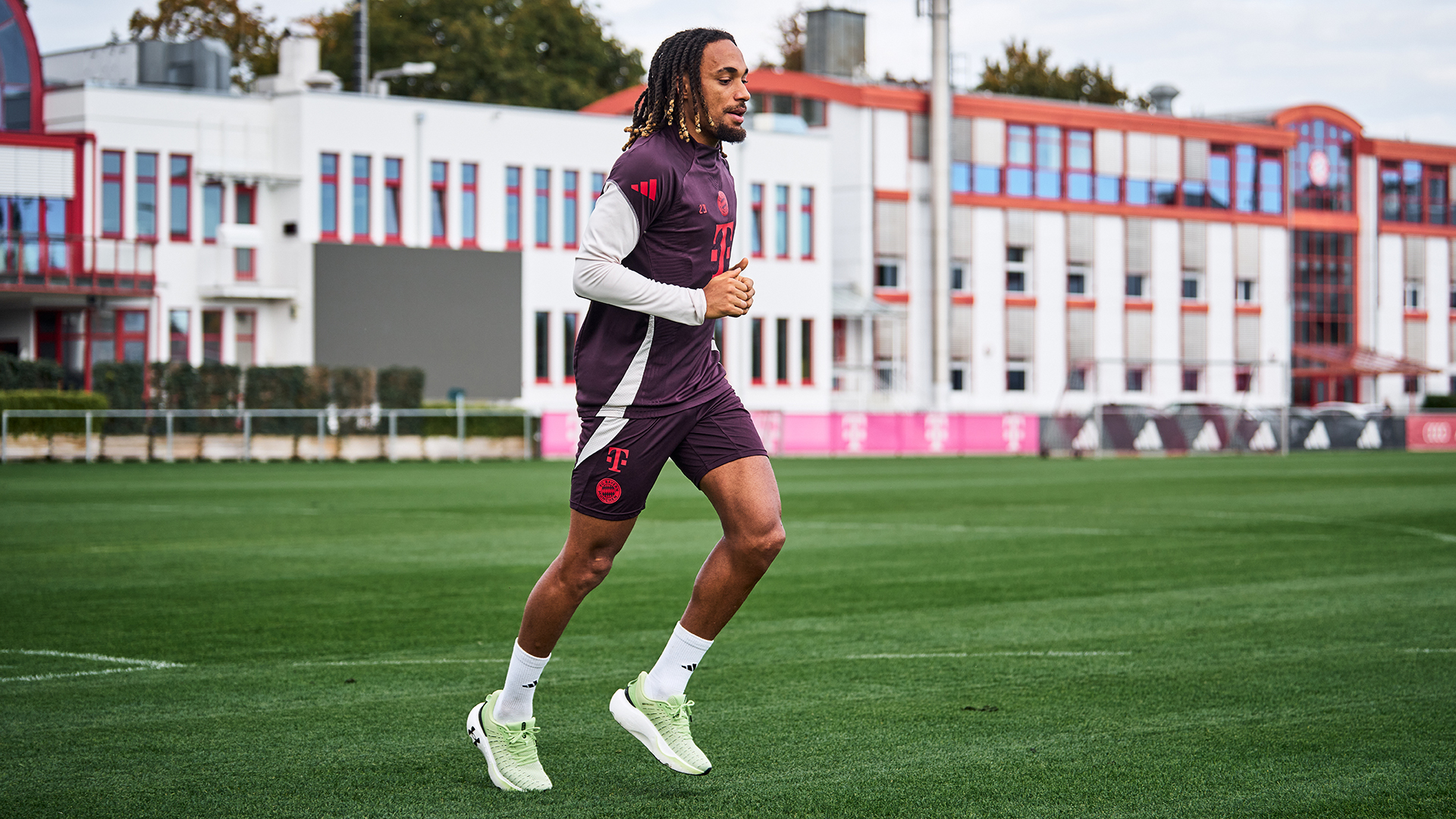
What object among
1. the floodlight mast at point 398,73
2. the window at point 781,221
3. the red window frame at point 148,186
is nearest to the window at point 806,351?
the window at point 781,221

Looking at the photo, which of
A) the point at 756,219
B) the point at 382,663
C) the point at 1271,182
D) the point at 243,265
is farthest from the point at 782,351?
the point at 382,663

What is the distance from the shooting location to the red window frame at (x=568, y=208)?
47469 millimetres

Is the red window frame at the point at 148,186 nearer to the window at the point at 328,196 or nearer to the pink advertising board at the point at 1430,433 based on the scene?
the window at the point at 328,196

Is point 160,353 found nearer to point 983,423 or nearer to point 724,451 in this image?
point 983,423

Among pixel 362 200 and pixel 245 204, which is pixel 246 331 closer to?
pixel 245 204

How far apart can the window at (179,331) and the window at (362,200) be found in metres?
4.94

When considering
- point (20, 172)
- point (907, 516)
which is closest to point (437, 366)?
point (20, 172)

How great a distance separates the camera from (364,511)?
18.2 metres

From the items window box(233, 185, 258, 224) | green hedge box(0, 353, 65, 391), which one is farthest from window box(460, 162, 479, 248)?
green hedge box(0, 353, 65, 391)

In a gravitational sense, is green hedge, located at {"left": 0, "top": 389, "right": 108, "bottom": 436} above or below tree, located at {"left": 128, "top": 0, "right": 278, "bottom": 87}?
below

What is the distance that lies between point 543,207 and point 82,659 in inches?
1593

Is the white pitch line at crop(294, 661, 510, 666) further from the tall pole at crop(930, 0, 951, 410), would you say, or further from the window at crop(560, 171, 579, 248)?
the tall pole at crop(930, 0, 951, 410)

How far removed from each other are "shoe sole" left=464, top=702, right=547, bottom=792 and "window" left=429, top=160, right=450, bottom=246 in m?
41.3

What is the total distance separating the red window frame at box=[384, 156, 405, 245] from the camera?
44.8m
